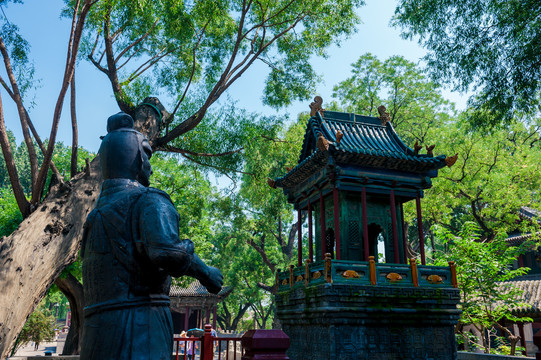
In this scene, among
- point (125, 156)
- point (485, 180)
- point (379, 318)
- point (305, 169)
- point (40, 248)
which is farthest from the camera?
point (485, 180)

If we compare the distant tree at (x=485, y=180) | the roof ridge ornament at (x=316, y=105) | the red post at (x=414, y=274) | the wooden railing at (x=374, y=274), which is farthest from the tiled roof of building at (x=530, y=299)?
the roof ridge ornament at (x=316, y=105)

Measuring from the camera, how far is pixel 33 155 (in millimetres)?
7227

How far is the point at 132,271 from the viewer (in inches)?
85.7

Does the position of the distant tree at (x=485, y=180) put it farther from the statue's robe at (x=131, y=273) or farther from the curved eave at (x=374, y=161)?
the statue's robe at (x=131, y=273)

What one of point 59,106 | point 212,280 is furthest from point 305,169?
point 212,280

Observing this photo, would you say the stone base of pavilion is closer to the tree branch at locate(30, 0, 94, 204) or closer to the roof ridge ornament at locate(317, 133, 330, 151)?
the roof ridge ornament at locate(317, 133, 330, 151)

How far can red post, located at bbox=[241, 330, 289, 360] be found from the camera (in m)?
2.94

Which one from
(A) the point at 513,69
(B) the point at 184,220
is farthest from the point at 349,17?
(B) the point at 184,220

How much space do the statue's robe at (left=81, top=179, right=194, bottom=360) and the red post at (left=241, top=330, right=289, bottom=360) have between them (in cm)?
81

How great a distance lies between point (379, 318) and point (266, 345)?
747 centimetres

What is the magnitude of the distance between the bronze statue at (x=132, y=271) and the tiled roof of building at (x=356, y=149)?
8642 millimetres

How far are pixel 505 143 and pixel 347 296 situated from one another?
1469cm

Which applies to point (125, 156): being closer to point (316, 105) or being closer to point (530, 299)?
point (316, 105)

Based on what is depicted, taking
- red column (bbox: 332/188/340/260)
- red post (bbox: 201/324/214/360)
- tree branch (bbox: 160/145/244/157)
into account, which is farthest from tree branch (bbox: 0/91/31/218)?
red column (bbox: 332/188/340/260)
